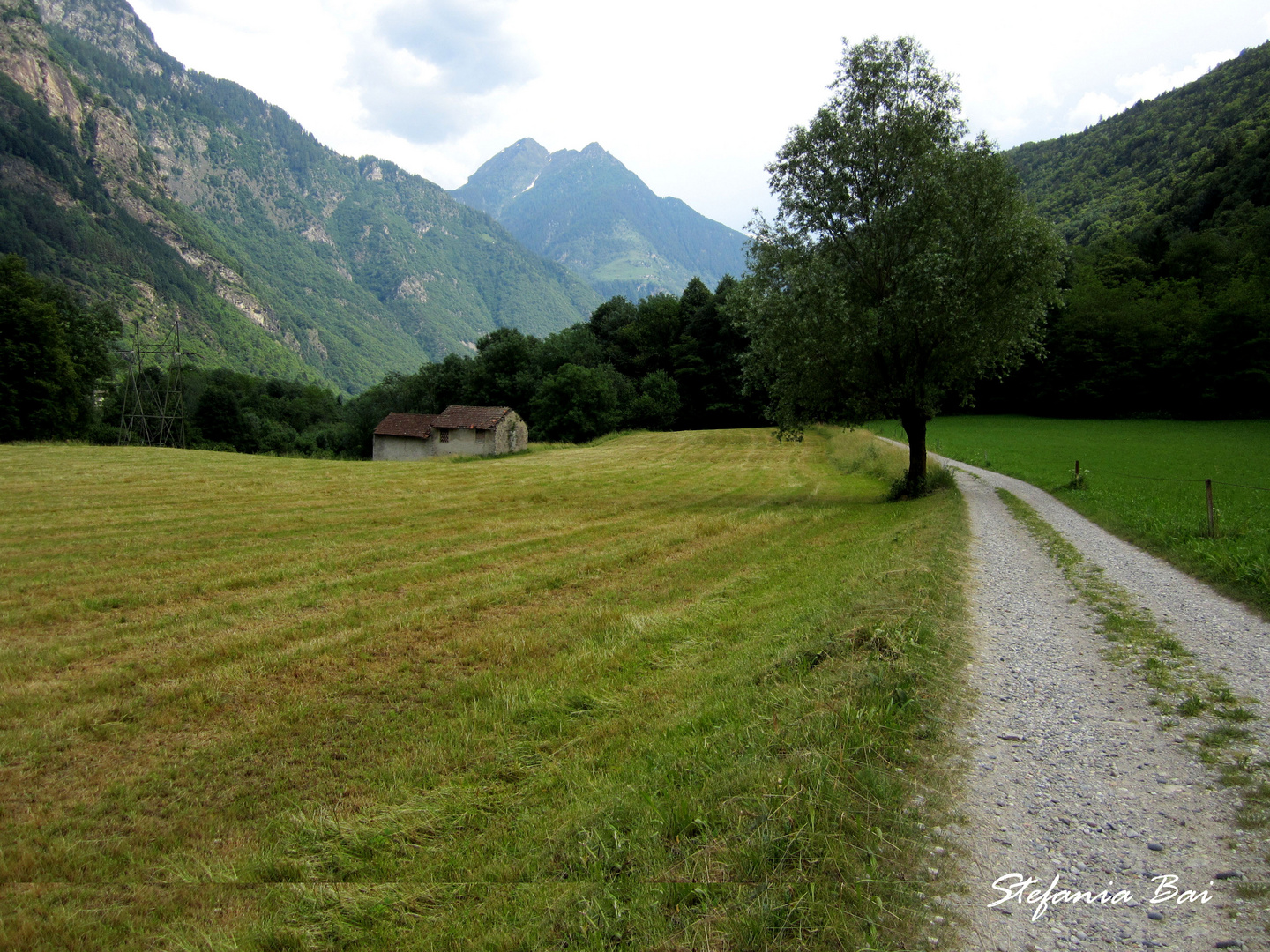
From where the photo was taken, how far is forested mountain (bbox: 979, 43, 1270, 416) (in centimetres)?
5612

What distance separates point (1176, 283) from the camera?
6631cm

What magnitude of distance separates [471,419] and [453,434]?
2.71 meters

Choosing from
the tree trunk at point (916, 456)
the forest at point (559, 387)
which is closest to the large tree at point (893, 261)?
the tree trunk at point (916, 456)

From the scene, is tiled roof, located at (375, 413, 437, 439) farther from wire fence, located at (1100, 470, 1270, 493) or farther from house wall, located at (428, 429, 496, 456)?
wire fence, located at (1100, 470, 1270, 493)

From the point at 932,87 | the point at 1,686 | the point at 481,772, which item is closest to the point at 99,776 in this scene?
the point at 1,686

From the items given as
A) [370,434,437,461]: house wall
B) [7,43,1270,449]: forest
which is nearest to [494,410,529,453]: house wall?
[7,43,1270,449]: forest

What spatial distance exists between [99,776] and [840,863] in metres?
6.17

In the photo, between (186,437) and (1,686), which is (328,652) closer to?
(1,686)

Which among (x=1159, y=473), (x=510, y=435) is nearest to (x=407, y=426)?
(x=510, y=435)

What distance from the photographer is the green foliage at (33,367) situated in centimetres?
4581

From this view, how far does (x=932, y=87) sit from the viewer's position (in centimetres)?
2155

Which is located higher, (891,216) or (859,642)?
(891,216)

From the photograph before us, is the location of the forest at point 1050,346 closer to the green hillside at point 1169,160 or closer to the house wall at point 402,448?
the green hillside at point 1169,160

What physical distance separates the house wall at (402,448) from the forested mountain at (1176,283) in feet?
195
